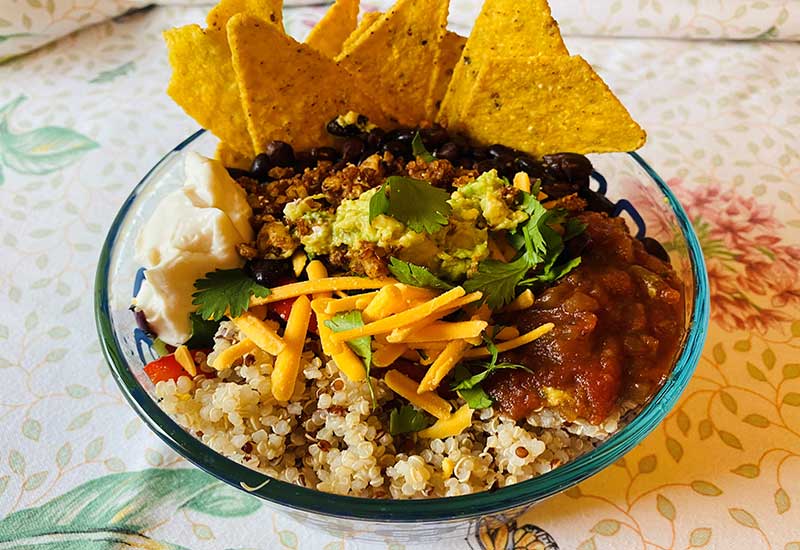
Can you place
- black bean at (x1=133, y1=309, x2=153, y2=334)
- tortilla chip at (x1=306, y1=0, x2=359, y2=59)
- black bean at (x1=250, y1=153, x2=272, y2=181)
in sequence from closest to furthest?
black bean at (x1=133, y1=309, x2=153, y2=334) → black bean at (x1=250, y1=153, x2=272, y2=181) → tortilla chip at (x1=306, y1=0, x2=359, y2=59)

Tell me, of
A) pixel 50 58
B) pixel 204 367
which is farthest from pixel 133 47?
pixel 204 367

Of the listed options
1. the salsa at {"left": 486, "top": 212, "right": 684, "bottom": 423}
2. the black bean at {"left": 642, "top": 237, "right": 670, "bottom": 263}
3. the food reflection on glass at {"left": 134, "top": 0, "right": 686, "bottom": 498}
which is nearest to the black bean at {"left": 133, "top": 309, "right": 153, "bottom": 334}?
the food reflection on glass at {"left": 134, "top": 0, "right": 686, "bottom": 498}

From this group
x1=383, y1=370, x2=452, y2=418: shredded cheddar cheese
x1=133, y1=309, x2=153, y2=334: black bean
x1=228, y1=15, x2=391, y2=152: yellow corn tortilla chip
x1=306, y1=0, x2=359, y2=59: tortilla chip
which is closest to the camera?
x1=383, y1=370, x2=452, y2=418: shredded cheddar cheese

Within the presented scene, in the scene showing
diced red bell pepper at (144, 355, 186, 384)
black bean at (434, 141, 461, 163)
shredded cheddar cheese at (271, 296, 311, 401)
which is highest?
black bean at (434, 141, 461, 163)

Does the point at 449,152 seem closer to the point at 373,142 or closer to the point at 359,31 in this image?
the point at 373,142

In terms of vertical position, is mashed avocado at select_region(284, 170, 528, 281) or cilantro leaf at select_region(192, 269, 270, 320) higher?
mashed avocado at select_region(284, 170, 528, 281)

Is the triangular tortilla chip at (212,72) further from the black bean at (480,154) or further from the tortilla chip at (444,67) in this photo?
the black bean at (480,154)

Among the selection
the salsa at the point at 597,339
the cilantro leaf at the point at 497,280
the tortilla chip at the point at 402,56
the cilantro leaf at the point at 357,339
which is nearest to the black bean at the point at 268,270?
the cilantro leaf at the point at 357,339

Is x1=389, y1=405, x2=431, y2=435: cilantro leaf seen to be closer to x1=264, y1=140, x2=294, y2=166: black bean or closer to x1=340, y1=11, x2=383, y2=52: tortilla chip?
x1=264, y1=140, x2=294, y2=166: black bean
